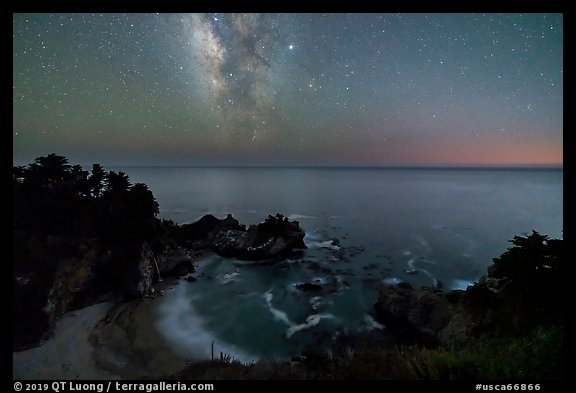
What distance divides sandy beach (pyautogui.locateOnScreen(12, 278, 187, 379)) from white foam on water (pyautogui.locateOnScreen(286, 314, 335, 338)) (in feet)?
21.8

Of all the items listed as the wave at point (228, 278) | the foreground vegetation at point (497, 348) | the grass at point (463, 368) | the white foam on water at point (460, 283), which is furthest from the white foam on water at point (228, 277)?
the white foam on water at point (460, 283)

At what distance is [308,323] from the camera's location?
58.1 feet

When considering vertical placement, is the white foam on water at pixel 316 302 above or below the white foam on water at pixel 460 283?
above

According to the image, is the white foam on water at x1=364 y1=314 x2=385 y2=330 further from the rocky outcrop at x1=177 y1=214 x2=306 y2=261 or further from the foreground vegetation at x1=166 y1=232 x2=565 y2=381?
the rocky outcrop at x1=177 y1=214 x2=306 y2=261

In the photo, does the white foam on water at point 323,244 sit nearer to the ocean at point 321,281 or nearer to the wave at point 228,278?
the ocean at point 321,281

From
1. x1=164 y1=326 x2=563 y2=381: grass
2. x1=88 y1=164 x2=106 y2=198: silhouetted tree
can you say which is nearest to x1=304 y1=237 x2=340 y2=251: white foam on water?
x1=88 y1=164 x2=106 y2=198: silhouetted tree

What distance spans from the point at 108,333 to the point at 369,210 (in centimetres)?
6333

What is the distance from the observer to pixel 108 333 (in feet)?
49.1

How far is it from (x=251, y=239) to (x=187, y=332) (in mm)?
16041

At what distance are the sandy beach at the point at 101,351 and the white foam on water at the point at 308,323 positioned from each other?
21.8 ft

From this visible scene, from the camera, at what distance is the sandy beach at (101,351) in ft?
39.7

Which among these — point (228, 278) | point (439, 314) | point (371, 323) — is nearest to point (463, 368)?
point (439, 314)

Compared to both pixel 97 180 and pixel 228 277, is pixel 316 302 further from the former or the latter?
pixel 97 180

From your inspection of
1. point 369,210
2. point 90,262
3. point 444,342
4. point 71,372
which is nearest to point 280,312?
point 444,342
